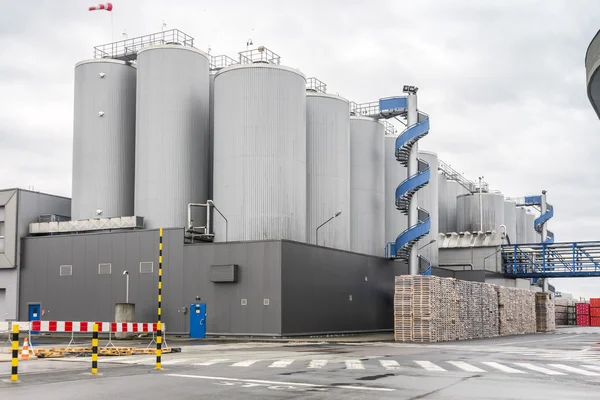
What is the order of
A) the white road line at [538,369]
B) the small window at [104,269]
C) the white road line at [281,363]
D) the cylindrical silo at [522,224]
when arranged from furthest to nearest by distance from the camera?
the cylindrical silo at [522,224], the small window at [104,269], the white road line at [281,363], the white road line at [538,369]

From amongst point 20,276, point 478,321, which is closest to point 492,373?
point 478,321

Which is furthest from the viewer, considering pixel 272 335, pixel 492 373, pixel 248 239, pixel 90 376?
pixel 248 239

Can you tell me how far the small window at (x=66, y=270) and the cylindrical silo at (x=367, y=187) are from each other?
64.9 feet

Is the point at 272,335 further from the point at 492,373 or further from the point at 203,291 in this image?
the point at 492,373

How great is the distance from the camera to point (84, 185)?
48000mm

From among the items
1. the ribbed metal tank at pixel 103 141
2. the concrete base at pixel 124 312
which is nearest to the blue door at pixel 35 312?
the ribbed metal tank at pixel 103 141

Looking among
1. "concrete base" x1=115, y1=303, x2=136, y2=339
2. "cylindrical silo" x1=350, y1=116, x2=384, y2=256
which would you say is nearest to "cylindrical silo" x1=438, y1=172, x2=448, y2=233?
"cylindrical silo" x1=350, y1=116, x2=384, y2=256

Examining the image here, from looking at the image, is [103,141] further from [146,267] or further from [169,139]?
[146,267]

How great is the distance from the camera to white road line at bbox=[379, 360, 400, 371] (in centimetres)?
1894

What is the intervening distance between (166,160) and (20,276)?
1199 centimetres

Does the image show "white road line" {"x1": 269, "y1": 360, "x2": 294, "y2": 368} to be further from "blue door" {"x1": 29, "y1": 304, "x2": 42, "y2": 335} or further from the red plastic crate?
the red plastic crate

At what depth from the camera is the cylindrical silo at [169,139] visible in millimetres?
44844

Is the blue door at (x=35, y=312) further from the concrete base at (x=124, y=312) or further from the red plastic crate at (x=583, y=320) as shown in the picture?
the red plastic crate at (x=583, y=320)

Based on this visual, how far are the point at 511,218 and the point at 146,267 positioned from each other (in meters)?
59.5
